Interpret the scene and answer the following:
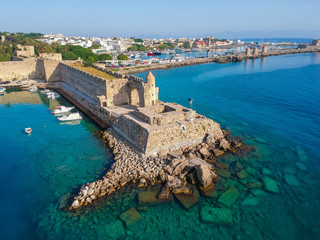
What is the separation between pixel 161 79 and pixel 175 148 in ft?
111

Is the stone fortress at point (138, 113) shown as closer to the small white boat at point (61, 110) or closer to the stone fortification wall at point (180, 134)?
the stone fortification wall at point (180, 134)

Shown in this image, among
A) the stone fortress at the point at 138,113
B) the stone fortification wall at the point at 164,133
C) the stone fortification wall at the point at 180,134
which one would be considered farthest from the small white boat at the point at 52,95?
the stone fortification wall at the point at 180,134

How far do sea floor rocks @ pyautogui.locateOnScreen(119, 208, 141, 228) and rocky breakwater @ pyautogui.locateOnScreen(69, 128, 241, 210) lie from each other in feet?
5.42

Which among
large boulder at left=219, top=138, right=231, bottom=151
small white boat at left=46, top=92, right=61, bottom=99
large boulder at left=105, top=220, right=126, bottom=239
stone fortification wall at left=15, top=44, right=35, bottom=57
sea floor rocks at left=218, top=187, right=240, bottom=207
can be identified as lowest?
large boulder at left=105, top=220, right=126, bottom=239

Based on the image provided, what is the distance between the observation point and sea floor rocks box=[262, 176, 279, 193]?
13.9m

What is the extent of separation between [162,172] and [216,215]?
4.26 meters

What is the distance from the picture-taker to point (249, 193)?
44.4 feet

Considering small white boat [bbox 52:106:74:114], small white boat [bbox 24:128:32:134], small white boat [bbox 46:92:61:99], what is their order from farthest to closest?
small white boat [bbox 46:92:61:99]
small white boat [bbox 52:106:74:114]
small white boat [bbox 24:128:32:134]

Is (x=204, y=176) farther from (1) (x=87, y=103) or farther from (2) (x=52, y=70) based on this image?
(2) (x=52, y=70)

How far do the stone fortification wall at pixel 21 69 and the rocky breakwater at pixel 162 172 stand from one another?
3260 centimetres

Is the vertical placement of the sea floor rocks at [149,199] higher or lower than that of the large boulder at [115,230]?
higher

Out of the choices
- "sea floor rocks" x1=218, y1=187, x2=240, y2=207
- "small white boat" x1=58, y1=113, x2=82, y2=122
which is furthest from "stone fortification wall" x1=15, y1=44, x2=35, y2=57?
"sea floor rocks" x1=218, y1=187, x2=240, y2=207

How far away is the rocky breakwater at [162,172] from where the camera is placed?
13.3m

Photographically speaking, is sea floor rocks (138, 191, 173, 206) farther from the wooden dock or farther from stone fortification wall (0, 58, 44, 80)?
stone fortification wall (0, 58, 44, 80)
